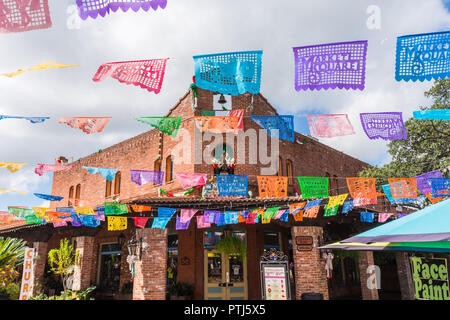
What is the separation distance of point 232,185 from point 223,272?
395 cm

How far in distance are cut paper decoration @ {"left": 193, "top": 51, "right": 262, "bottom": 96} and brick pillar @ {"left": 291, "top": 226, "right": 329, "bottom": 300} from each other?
644 cm

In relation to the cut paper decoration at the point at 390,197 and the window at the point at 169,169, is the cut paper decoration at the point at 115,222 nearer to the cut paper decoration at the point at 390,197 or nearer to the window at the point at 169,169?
the window at the point at 169,169

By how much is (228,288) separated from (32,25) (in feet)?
37.3

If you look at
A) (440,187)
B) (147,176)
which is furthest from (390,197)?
Answer: (147,176)

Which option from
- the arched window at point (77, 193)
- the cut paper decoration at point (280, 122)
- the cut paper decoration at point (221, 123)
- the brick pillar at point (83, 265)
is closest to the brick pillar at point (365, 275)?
the cut paper decoration at point (280, 122)

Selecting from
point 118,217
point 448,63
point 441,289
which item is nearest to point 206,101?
point 118,217

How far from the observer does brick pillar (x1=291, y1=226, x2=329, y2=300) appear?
1124 centimetres

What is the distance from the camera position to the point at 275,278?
8961 millimetres

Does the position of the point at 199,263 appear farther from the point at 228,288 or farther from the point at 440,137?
the point at 440,137

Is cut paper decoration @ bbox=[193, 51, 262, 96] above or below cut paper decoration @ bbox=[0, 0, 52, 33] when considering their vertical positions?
above

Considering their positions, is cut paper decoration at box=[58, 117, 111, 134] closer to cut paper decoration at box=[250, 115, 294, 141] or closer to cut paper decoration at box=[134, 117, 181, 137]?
cut paper decoration at box=[134, 117, 181, 137]

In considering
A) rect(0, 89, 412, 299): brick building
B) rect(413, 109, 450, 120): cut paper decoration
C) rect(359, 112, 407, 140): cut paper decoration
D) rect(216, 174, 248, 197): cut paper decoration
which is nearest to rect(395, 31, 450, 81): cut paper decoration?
rect(413, 109, 450, 120): cut paper decoration

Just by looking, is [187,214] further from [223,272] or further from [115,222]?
[223,272]
